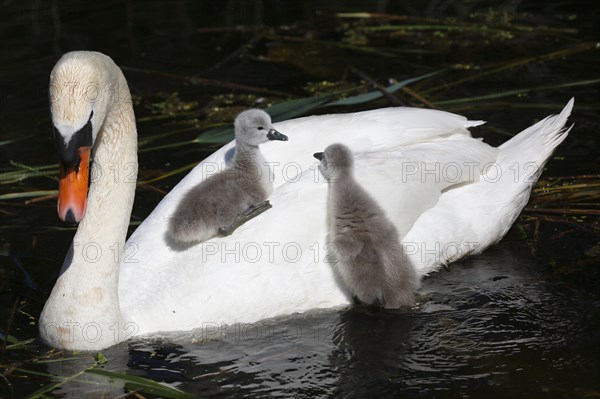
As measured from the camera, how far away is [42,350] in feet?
20.0

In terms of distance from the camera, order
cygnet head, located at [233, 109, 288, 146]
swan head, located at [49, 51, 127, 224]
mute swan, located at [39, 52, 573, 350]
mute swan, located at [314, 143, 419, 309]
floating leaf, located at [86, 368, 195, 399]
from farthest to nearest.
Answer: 1. cygnet head, located at [233, 109, 288, 146]
2. mute swan, located at [314, 143, 419, 309]
3. mute swan, located at [39, 52, 573, 350]
4. floating leaf, located at [86, 368, 195, 399]
5. swan head, located at [49, 51, 127, 224]

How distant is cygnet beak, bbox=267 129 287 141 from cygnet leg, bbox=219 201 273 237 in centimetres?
44

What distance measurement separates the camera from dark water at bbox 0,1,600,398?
5.76 metres

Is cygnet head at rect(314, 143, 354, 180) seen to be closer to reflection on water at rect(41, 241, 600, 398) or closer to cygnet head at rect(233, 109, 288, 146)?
cygnet head at rect(233, 109, 288, 146)

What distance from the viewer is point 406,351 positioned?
19.5 feet

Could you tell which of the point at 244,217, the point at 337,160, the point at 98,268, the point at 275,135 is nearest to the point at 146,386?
the point at 98,268

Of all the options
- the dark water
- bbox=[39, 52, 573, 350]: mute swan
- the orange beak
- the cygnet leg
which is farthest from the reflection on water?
the orange beak

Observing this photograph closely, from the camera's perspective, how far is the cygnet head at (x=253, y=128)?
21.6 feet

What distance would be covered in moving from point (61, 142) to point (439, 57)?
6.41 meters

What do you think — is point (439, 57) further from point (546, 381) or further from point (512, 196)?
point (546, 381)

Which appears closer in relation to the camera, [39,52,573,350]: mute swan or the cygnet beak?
[39,52,573,350]: mute swan

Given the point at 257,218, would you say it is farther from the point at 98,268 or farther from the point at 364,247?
the point at 98,268

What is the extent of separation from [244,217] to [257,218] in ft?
0.26

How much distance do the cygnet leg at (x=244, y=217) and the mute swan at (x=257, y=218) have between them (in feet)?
0.12
